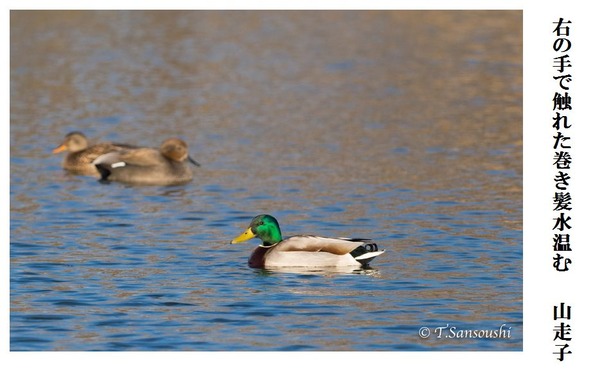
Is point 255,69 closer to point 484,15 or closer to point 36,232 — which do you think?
point 484,15

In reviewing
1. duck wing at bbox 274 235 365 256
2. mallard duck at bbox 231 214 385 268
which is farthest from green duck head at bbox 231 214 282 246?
duck wing at bbox 274 235 365 256

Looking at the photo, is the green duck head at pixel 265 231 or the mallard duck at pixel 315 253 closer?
the mallard duck at pixel 315 253

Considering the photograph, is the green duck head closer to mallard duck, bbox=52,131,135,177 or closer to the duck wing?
the duck wing

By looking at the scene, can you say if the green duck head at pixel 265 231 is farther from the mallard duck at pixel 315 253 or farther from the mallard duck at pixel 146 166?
the mallard duck at pixel 146 166

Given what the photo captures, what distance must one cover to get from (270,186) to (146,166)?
7.84 feet

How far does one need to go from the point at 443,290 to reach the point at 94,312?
3397 mm

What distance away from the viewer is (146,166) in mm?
19969

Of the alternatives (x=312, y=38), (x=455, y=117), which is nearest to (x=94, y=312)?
(x=455, y=117)

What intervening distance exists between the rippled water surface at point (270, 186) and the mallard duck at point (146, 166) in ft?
0.79

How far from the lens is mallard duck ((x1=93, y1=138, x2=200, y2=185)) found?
780 inches

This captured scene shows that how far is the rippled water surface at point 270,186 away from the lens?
11.9 metres

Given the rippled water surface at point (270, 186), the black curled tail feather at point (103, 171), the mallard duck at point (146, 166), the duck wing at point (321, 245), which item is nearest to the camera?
the rippled water surface at point (270, 186)

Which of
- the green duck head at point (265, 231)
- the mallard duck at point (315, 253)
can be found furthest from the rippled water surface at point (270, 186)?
the green duck head at point (265, 231)

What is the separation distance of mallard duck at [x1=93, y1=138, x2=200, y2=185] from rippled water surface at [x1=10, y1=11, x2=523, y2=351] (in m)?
0.24
